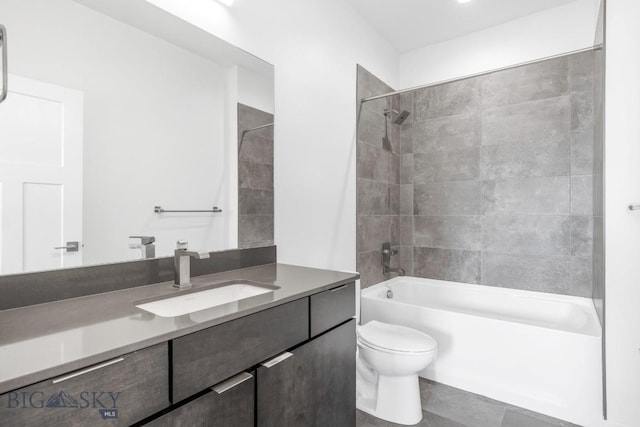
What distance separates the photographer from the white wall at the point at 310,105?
1734mm

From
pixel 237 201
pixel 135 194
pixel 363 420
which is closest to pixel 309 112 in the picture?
pixel 237 201

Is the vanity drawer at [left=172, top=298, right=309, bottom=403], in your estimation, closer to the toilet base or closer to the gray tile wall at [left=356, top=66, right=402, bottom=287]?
the toilet base

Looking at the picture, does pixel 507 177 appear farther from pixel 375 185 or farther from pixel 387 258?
pixel 387 258

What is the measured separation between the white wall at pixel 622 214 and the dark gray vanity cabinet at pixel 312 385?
4.85 ft

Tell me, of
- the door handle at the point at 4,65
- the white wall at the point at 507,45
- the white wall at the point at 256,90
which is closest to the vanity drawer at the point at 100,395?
the door handle at the point at 4,65

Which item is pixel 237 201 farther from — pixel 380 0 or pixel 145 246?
pixel 380 0

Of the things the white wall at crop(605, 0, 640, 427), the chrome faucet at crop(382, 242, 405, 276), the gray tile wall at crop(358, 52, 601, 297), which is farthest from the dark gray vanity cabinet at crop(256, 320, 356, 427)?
the chrome faucet at crop(382, 242, 405, 276)

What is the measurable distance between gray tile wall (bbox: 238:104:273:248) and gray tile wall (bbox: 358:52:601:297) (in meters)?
1.02

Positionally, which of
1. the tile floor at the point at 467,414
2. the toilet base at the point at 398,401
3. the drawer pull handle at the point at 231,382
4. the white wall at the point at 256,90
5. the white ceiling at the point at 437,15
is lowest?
the tile floor at the point at 467,414

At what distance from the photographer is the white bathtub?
1.90m

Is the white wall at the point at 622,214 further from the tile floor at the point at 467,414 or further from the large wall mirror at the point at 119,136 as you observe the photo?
the large wall mirror at the point at 119,136

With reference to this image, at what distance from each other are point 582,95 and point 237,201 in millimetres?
2614

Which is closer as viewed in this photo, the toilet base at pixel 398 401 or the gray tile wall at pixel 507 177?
the toilet base at pixel 398 401

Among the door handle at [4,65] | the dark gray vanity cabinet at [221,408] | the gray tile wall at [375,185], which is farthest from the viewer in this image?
the gray tile wall at [375,185]
